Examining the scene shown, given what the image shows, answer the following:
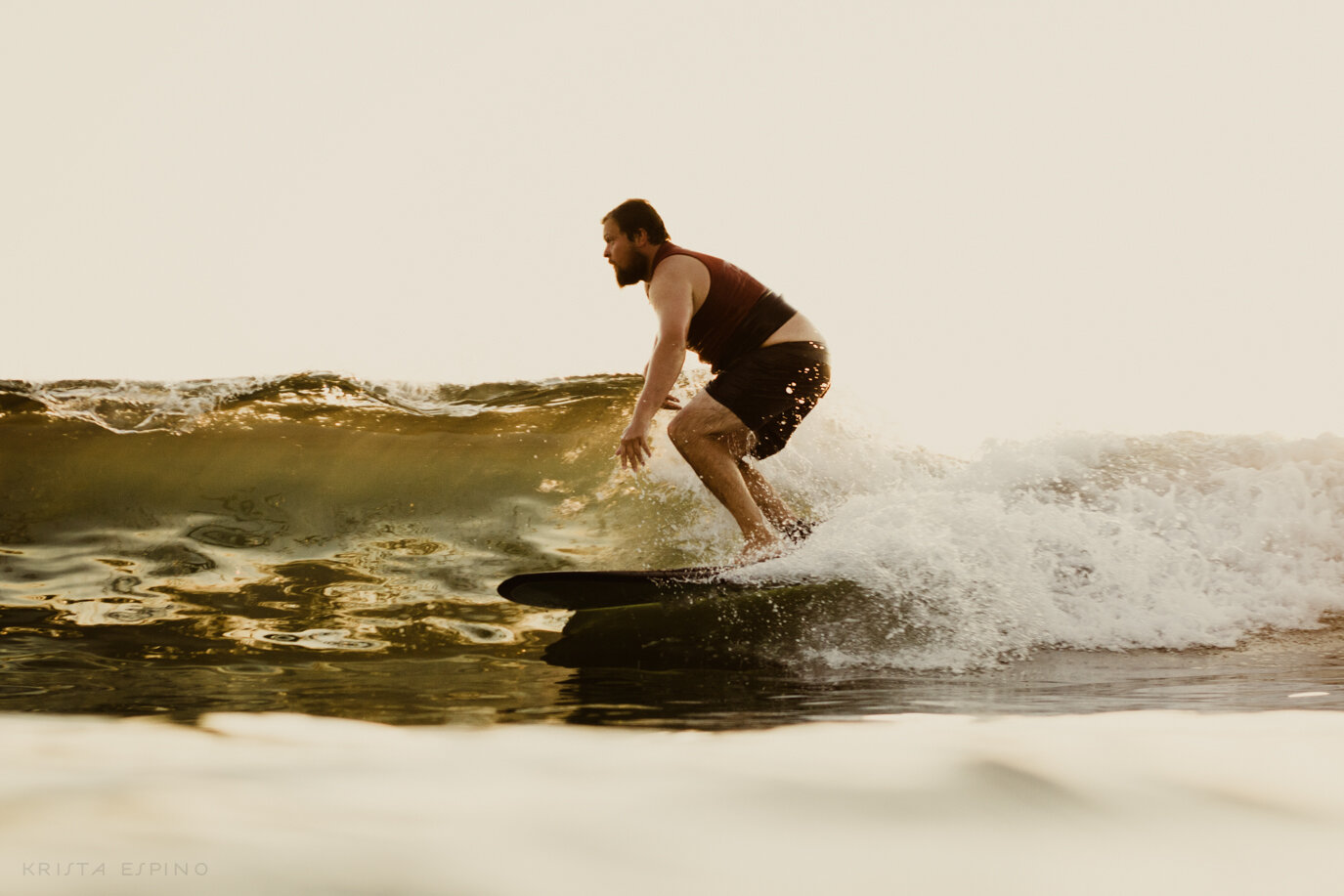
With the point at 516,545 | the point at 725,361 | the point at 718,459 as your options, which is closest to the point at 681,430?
the point at 718,459

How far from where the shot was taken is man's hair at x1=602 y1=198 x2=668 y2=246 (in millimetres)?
3688

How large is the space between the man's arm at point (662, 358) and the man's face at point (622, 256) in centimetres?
14

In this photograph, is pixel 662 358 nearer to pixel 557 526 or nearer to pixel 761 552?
pixel 761 552

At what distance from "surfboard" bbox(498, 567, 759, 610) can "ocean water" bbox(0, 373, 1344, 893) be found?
10cm

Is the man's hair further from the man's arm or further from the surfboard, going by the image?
the surfboard

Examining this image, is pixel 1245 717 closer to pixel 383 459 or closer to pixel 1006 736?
pixel 1006 736

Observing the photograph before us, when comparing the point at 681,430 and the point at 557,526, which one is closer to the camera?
the point at 681,430

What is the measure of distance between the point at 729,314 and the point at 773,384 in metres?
0.37

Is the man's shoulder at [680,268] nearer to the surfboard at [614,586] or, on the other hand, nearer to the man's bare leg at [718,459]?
the man's bare leg at [718,459]

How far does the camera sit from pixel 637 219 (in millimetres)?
3699

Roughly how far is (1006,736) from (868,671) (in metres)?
1.30

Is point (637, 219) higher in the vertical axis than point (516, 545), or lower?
higher

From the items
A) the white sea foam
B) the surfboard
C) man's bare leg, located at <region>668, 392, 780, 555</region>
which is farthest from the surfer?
the white sea foam

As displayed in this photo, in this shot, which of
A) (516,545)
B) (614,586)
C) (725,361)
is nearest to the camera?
(614,586)
